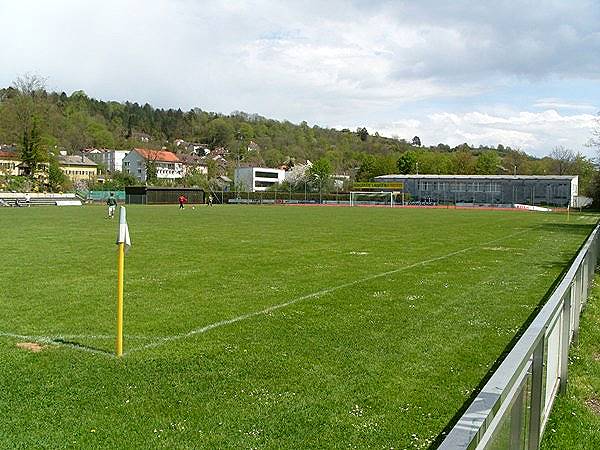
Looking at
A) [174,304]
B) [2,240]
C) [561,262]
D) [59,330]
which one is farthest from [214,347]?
[2,240]

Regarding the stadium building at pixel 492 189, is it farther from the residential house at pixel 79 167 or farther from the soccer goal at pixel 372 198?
the residential house at pixel 79 167

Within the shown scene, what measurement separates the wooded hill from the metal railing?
95678 mm

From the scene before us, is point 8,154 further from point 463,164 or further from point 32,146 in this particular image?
point 463,164

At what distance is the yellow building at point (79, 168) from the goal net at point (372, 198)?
194 ft

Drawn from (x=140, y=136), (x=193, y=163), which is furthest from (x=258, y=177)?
(x=140, y=136)

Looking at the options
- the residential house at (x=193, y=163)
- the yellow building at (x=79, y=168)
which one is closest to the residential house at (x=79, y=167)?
the yellow building at (x=79, y=168)

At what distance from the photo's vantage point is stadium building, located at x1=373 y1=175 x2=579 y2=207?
103 m

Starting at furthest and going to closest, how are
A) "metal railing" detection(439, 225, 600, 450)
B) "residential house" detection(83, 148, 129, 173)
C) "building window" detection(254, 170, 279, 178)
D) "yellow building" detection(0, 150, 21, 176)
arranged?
"residential house" detection(83, 148, 129, 173) → "building window" detection(254, 170, 279, 178) → "yellow building" detection(0, 150, 21, 176) → "metal railing" detection(439, 225, 600, 450)

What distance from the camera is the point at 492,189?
368 feet

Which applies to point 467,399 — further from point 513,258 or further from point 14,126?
point 14,126

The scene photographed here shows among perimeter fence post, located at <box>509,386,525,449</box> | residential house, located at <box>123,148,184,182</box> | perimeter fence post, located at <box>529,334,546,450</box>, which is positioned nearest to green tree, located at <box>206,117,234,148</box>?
residential house, located at <box>123,148,184,182</box>

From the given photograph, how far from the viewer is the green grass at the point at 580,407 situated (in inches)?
214

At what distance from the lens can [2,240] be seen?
24656 mm

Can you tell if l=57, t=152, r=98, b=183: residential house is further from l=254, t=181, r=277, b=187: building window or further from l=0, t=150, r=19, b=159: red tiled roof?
l=254, t=181, r=277, b=187: building window
